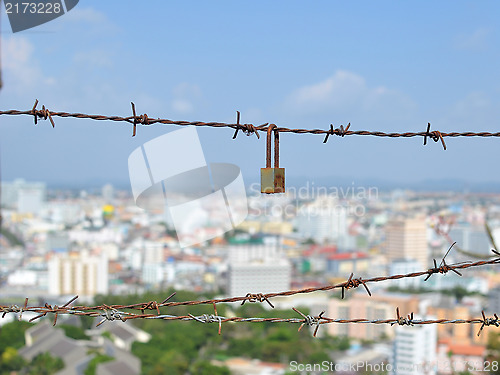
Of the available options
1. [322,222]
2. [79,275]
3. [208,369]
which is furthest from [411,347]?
[322,222]

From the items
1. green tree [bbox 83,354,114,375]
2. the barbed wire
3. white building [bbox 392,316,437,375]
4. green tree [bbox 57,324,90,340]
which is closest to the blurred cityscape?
white building [bbox 392,316,437,375]

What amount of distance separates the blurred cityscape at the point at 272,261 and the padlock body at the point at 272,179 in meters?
16.8

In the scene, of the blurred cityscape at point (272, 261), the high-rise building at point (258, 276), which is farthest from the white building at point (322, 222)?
the high-rise building at point (258, 276)

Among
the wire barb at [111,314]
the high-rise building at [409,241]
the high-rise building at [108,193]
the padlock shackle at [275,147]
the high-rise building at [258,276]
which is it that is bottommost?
the high-rise building at [258,276]

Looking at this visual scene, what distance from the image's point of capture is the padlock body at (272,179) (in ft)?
3.54

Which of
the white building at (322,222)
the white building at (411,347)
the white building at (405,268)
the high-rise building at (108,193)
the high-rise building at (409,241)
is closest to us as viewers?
the white building at (411,347)

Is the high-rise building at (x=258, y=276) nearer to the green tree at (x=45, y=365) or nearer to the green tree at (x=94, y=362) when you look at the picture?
the green tree at (x=94, y=362)

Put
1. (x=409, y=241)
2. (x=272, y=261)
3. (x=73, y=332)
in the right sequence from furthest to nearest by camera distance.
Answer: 1. (x=409, y=241)
2. (x=272, y=261)
3. (x=73, y=332)

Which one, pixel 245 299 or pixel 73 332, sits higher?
pixel 245 299

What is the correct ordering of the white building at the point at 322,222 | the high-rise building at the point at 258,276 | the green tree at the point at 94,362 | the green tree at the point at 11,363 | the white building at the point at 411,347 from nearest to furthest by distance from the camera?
the green tree at the point at 94,362 → the green tree at the point at 11,363 → the white building at the point at 411,347 → the high-rise building at the point at 258,276 → the white building at the point at 322,222

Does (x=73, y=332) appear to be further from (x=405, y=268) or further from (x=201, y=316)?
(x=201, y=316)

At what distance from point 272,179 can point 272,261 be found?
3500 cm

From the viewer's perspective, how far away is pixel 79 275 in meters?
35.5

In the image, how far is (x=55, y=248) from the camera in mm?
41906
